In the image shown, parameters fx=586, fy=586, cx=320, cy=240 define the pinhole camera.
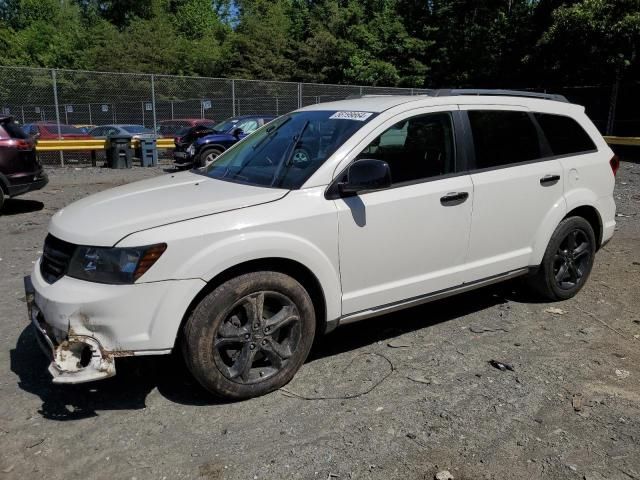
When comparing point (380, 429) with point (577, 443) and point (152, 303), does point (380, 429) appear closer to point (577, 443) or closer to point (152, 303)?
point (577, 443)

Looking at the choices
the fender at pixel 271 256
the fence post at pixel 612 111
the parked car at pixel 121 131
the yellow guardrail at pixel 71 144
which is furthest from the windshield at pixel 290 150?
the fence post at pixel 612 111

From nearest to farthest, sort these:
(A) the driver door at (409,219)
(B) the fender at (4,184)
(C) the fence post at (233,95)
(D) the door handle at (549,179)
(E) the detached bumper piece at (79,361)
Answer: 1. (E) the detached bumper piece at (79,361)
2. (A) the driver door at (409,219)
3. (D) the door handle at (549,179)
4. (B) the fender at (4,184)
5. (C) the fence post at (233,95)

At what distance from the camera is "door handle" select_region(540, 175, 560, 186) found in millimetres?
4676

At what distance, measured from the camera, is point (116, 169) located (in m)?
17.0

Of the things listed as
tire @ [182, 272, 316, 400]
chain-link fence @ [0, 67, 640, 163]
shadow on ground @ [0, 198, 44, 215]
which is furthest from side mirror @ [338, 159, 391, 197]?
chain-link fence @ [0, 67, 640, 163]

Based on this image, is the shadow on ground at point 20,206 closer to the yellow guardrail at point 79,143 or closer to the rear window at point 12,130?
the rear window at point 12,130

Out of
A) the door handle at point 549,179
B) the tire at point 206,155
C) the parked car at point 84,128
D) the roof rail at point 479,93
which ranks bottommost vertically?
the tire at point 206,155

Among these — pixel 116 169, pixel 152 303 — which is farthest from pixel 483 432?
pixel 116 169

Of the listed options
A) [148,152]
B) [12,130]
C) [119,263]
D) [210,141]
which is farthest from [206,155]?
[119,263]

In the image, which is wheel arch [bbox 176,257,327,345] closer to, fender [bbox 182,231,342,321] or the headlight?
fender [bbox 182,231,342,321]

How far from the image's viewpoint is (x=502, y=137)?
4.55 metres

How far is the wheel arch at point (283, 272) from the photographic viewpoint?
130 inches

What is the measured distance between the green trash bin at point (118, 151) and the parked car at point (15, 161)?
7.65 metres

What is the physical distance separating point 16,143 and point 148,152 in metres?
9.07
